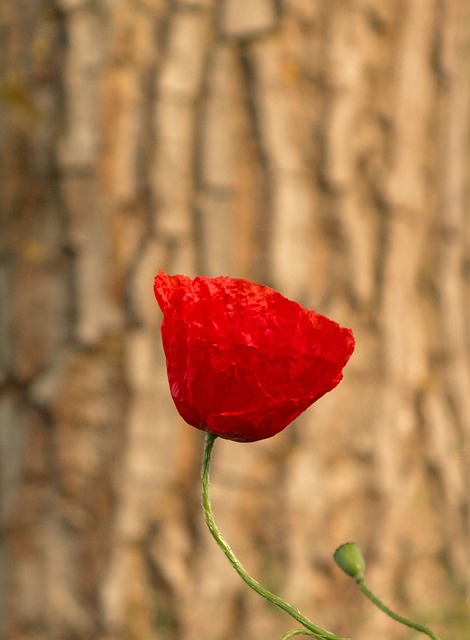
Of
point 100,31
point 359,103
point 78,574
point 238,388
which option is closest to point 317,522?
point 78,574

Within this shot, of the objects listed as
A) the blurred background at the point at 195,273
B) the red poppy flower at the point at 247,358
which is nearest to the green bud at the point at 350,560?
the red poppy flower at the point at 247,358

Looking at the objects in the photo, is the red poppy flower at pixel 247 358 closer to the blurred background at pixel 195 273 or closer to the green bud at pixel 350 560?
the green bud at pixel 350 560

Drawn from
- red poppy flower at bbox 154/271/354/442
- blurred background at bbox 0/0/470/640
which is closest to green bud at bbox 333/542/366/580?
red poppy flower at bbox 154/271/354/442

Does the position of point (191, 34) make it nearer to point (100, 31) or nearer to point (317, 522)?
point (100, 31)

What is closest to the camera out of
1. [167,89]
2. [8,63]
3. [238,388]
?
[238,388]

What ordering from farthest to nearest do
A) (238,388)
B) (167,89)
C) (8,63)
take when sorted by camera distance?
1. (8,63)
2. (167,89)
3. (238,388)

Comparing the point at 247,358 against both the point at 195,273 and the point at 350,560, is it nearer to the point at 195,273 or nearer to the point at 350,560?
the point at 350,560
